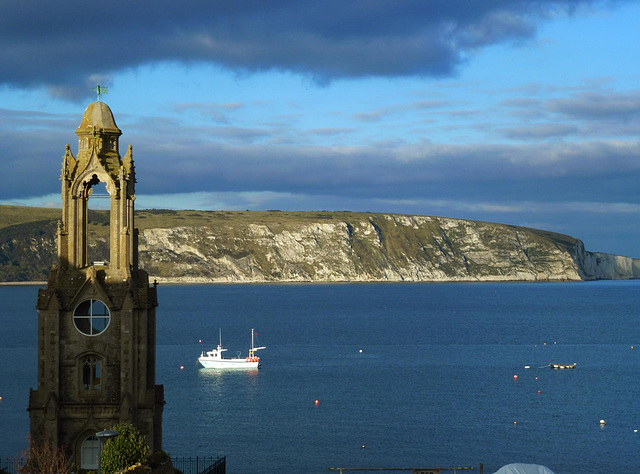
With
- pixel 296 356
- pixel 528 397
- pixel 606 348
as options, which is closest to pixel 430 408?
pixel 528 397

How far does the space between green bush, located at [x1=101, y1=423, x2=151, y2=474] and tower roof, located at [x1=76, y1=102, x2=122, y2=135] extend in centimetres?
1391

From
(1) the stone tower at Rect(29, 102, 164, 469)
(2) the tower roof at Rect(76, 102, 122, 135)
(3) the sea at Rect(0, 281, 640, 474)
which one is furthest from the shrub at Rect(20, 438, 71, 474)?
(3) the sea at Rect(0, 281, 640, 474)

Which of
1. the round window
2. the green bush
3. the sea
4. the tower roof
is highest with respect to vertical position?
the tower roof

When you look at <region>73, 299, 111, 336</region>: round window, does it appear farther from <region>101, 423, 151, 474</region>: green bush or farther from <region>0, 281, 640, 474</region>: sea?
<region>0, 281, 640, 474</region>: sea

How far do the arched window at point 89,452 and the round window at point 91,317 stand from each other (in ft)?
14.3

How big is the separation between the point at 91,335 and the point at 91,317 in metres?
0.78

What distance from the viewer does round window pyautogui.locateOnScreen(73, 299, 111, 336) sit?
3888cm

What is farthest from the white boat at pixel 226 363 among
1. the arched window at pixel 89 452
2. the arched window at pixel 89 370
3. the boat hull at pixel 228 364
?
the arched window at pixel 89 452

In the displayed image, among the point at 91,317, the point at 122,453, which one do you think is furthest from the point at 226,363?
the point at 122,453

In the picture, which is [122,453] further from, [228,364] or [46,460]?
[228,364]

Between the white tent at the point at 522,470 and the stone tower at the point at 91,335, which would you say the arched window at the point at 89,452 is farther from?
the white tent at the point at 522,470

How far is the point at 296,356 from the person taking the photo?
158125 mm

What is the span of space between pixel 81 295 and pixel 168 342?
472 ft

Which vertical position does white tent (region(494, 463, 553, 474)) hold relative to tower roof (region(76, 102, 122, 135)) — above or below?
below
